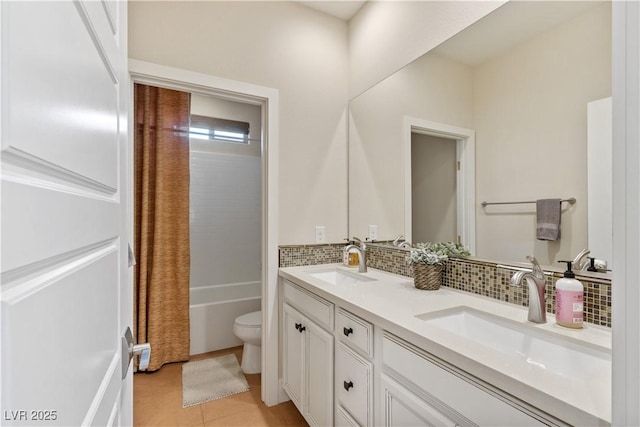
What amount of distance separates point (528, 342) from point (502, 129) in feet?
2.77

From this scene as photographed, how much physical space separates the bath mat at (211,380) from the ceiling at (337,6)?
2.75m

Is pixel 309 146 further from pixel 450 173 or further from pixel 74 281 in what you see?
pixel 74 281

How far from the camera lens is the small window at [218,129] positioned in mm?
3230

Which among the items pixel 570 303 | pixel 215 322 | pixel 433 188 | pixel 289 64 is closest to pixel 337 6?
pixel 289 64

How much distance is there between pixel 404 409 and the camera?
970 mm

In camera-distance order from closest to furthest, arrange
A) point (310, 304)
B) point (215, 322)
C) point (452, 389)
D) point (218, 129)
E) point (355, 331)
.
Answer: point (452, 389), point (355, 331), point (310, 304), point (215, 322), point (218, 129)

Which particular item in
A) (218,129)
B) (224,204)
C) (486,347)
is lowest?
(486,347)

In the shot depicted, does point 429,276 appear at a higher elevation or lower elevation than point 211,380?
higher

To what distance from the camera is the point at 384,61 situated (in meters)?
1.95

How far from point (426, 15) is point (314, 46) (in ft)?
2.73

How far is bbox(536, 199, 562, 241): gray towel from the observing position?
110cm

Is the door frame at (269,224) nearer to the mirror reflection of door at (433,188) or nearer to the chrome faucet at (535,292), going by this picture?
the mirror reflection of door at (433,188)

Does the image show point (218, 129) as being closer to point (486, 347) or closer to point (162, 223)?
point (162, 223)

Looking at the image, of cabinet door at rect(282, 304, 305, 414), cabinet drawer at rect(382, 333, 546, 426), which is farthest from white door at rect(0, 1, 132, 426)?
cabinet door at rect(282, 304, 305, 414)
